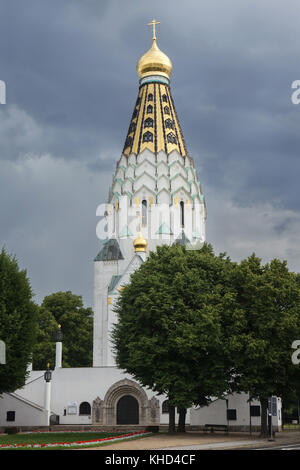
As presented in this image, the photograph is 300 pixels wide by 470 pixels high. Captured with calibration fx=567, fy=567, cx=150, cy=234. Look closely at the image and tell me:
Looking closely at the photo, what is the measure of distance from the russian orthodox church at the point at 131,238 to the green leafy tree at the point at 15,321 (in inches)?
538

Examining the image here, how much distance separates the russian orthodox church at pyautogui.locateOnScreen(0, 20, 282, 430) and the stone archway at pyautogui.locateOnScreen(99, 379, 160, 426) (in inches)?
3.2

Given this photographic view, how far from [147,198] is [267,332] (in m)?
36.5

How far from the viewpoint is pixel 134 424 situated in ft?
161

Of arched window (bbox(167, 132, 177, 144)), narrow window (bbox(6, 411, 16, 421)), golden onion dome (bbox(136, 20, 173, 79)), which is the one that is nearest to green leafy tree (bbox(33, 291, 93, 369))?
narrow window (bbox(6, 411, 16, 421))

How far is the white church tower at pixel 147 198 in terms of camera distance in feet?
202

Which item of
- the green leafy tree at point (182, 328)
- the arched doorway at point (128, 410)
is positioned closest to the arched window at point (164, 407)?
the arched doorway at point (128, 410)

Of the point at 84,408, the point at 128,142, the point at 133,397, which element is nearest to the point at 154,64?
the point at 128,142

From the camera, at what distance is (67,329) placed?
69750 mm

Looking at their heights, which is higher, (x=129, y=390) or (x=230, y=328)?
(x=230, y=328)

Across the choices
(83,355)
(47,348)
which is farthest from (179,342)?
(83,355)

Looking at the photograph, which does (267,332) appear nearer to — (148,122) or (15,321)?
(15,321)

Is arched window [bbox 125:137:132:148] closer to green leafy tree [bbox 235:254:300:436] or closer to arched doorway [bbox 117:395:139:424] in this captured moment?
arched doorway [bbox 117:395:139:424]
